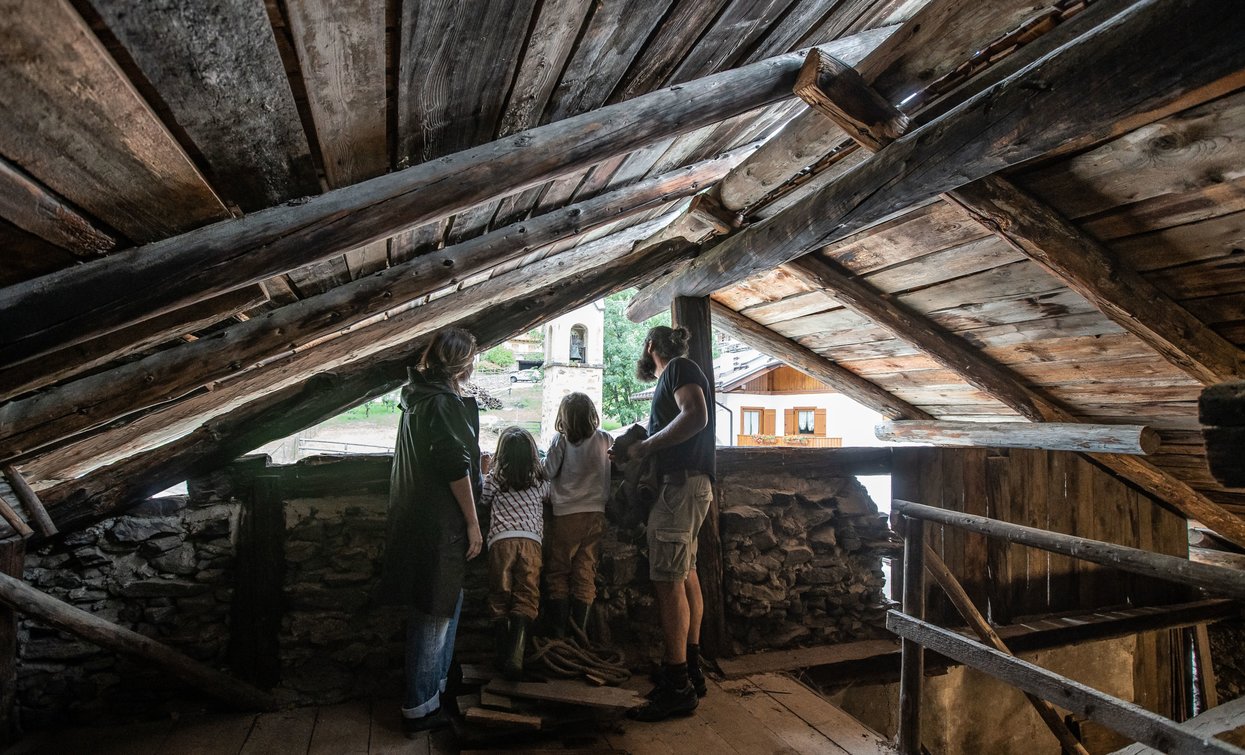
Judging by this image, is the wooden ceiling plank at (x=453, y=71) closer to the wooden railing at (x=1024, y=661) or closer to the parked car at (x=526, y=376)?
the wooden railing at (x=1024, y=661)

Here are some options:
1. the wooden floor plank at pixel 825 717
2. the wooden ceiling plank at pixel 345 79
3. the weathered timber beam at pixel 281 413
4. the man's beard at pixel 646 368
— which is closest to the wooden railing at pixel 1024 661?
the wooden floor plank at pixel 825 717

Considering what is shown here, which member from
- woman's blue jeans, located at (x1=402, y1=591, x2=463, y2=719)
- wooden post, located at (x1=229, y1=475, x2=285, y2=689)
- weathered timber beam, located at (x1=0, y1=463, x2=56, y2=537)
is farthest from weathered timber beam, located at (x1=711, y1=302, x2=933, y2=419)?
weathered timber beam, located at (x1=0, y1=463, x2=56, y2=537)

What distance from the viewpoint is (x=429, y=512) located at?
275 centimetres

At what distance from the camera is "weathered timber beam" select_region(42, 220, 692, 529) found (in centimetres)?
285

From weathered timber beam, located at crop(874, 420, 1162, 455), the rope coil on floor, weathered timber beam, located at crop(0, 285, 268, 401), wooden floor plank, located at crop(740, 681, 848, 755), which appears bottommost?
wooden floor plank, located at crop(740, 681, 848, 755)

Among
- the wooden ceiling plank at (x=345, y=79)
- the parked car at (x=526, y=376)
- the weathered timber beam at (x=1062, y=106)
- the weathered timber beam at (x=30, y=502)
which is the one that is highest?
the parked car at (x=526, y=376)

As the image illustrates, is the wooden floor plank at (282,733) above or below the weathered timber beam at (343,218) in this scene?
below

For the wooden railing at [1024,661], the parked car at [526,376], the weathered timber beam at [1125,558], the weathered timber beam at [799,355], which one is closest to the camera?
the wooden railing at [1024,661]

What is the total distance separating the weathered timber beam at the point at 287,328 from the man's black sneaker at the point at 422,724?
1.69 meters

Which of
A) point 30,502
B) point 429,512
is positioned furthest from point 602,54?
point 30,502

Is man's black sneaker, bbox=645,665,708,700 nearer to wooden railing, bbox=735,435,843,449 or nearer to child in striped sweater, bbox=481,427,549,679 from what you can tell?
child in striped sweater, bbox=481,427,549,679

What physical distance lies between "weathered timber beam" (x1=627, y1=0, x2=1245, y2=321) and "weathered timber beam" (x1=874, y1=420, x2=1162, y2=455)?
2213 mm

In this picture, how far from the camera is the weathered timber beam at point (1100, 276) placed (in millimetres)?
2428

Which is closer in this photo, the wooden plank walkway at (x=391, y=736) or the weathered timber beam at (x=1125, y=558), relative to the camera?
the weathered timber beam at (x=1125, y=558)
